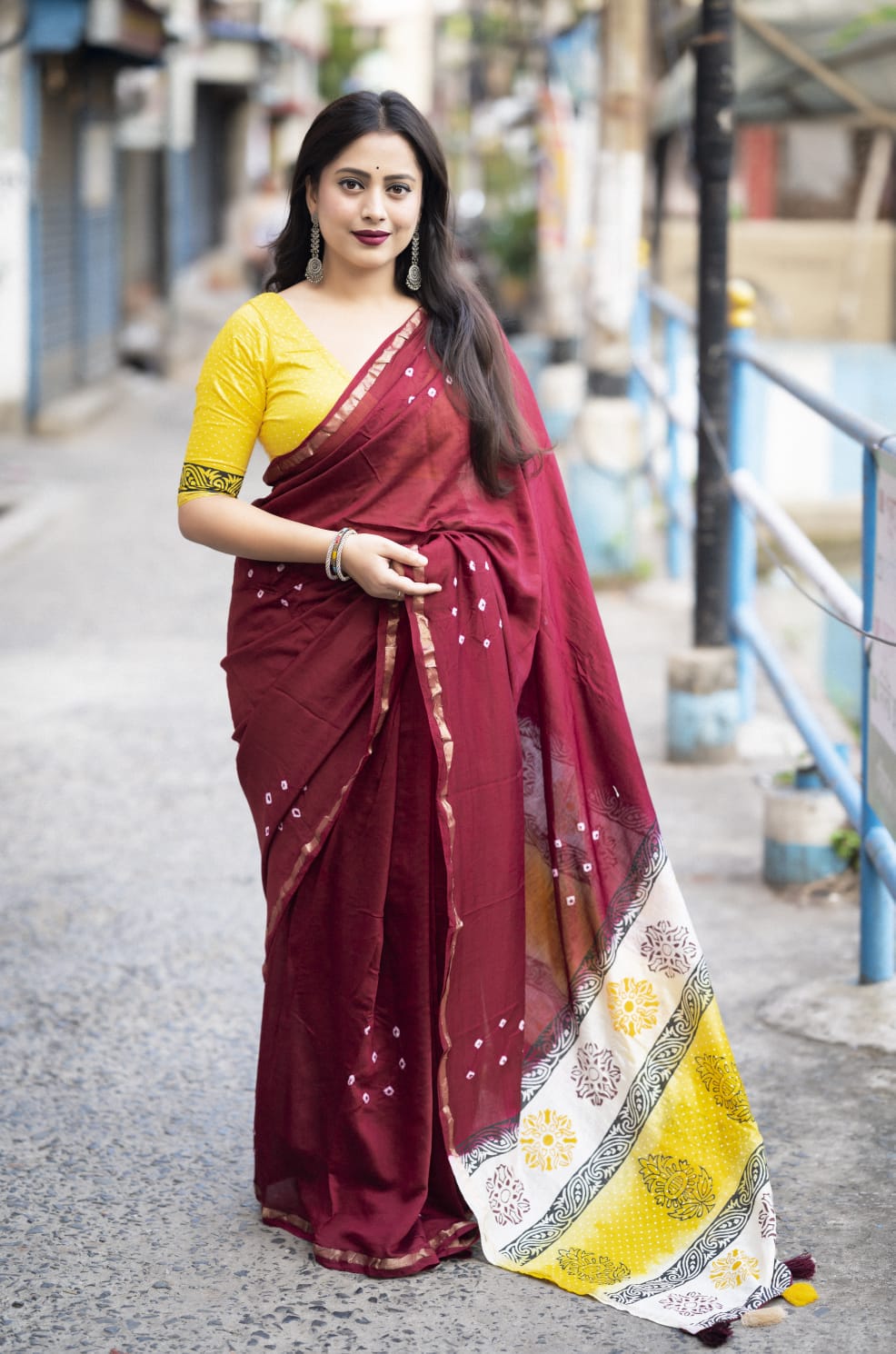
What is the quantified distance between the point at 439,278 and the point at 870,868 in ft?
5.04

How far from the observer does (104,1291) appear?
261 centimetres

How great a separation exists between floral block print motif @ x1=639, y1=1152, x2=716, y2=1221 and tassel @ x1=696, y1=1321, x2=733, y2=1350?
246mm

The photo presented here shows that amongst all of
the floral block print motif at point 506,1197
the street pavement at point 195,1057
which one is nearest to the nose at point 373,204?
the floral block print motif at point 506,1197

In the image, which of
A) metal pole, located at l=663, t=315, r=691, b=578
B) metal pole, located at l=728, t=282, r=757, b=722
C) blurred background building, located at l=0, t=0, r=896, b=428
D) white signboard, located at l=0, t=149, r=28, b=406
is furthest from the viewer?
white signboard, located at l=0, t=149, r=28, b=406

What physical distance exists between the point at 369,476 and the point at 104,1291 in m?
1.26

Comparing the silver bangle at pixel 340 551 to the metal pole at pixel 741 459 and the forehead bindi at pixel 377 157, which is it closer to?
the forehead bindi at pixel 377 157

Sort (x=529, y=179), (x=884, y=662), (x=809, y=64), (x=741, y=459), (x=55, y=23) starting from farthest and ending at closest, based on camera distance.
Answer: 1. (x=529, y=179)
2. (x=55, y=23)
3. (x=809, y=64)
4. (x=741, y=459)
5. (x=884, y=662)

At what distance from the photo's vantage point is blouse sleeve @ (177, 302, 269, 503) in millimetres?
2535

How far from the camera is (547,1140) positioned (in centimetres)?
277

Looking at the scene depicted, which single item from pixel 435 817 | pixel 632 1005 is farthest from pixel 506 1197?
pixel 435 817

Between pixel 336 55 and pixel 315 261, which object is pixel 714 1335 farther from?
pixel 336 55

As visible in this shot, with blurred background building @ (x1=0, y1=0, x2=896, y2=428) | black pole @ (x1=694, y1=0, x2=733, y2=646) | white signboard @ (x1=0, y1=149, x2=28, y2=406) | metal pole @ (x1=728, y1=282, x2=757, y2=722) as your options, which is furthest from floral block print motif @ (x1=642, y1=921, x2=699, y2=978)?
white signboard @ (x1=0, y1=149, x2=28, y2=406)

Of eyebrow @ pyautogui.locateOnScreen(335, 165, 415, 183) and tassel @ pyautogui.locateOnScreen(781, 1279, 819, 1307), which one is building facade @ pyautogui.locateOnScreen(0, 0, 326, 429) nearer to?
eyebrow @ pyautogui.locateOnScreen(335, 165, 415, 183)

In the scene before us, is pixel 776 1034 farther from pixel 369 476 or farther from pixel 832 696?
pixel 832 696
